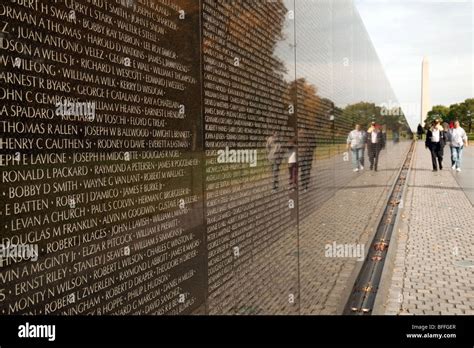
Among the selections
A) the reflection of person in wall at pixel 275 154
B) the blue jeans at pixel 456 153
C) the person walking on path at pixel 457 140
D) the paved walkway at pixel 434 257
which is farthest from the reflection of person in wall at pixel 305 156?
the blue jeans at pixel 456 153

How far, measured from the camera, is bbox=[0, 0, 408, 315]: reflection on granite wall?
1878mm

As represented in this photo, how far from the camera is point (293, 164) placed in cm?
525

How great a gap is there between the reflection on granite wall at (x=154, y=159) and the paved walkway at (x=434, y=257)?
1.34 m

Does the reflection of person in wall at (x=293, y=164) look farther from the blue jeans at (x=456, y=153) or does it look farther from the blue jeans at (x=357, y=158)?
the blue jeans at (x=456, y=153)

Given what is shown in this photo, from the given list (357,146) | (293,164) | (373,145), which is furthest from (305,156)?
(373,145)

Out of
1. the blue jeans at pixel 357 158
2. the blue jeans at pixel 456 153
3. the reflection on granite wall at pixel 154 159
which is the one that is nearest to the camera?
the reflection on granite wall at pixel 154 159

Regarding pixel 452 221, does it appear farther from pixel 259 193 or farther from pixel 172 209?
pixel 172 209

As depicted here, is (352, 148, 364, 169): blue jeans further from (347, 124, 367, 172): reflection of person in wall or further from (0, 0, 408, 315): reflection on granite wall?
(0, 0, 408, 315): reflection on granite wall

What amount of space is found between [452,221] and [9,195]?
10765mm

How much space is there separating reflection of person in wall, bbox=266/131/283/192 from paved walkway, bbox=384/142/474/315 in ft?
6.96

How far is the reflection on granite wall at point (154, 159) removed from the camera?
1878 mm

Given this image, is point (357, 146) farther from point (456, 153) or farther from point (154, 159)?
point (456, 153)

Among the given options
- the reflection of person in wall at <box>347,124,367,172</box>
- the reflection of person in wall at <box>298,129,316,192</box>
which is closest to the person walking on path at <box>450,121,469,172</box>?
the reflection of person in wall at <box>347,124,367,172</box>

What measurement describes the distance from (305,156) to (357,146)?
5.43m
